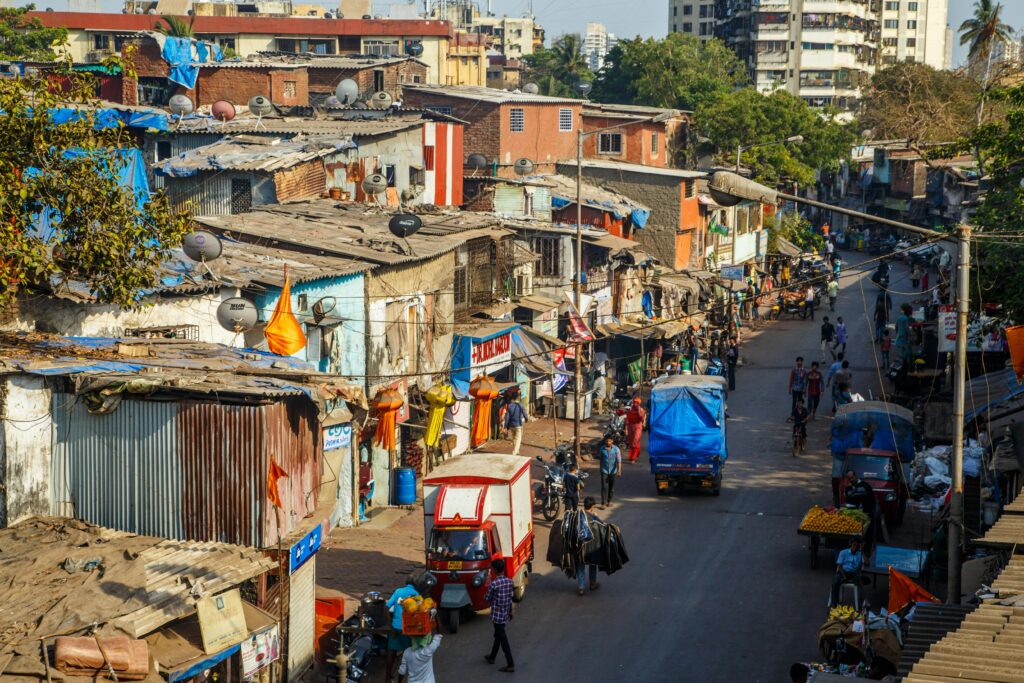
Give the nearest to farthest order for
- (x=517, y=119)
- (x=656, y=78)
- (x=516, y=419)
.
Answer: (x=516, y=419), (x=517, y=119), (x=656, y=78)

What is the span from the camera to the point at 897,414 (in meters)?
28.6

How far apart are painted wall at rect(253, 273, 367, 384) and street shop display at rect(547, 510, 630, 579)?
524 cm

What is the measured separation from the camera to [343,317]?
80.0 ft

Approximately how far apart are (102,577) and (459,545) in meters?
6.40

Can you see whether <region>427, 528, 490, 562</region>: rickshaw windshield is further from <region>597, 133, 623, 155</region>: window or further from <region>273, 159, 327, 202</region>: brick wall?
<region>597, 133, 623, 155</region>: window

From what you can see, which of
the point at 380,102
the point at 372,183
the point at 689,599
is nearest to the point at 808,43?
the point at 380,102

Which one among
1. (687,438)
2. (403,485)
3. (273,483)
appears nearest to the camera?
(273,483)

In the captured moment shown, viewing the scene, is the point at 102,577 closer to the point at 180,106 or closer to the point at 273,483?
the point at 273,483

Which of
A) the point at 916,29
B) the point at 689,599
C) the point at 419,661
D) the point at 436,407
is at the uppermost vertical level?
the point at 916,29

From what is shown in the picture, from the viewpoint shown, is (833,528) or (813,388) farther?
(813,388)

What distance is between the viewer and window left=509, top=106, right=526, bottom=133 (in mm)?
51375

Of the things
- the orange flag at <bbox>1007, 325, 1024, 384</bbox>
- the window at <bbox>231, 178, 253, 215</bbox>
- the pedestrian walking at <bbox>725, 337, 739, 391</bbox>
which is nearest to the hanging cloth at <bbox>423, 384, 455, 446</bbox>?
the window at <bbox>231, 178, 253, 215</bbox>

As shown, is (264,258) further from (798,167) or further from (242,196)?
(798,167)

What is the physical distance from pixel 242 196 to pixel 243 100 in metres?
15.3
